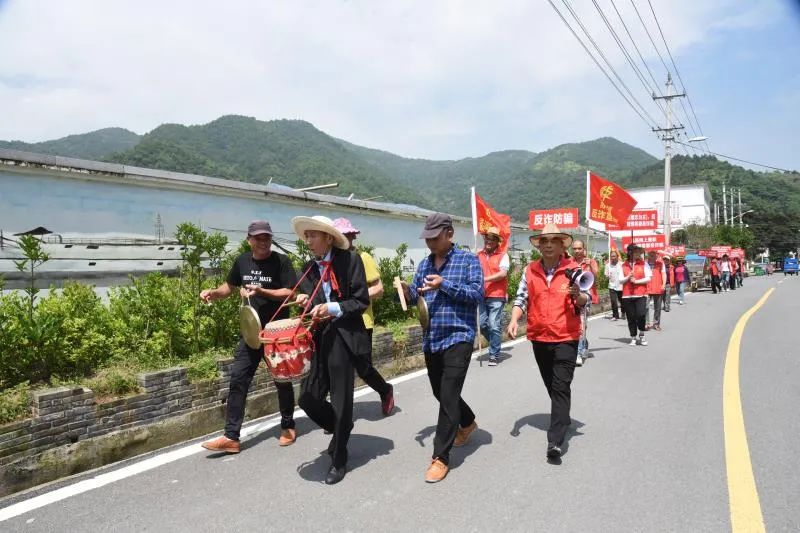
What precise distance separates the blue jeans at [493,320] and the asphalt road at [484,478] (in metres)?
1.84

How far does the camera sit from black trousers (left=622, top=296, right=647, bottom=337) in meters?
9.95

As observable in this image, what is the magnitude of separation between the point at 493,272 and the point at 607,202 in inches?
263

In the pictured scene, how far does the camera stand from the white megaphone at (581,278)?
4.54 m

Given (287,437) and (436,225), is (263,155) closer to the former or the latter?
(287,437)

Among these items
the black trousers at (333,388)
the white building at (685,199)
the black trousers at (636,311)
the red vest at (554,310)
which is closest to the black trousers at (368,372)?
the black trousers at (333,388)

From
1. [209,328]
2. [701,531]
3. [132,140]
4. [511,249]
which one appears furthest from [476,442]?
[132,140]

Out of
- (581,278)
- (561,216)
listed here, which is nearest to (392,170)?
(561,216)

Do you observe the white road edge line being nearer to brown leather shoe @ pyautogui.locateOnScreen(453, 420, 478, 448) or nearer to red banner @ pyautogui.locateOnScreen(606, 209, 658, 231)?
brown leather shoe @ pyautogui.locateOnScreen(453, 420, 478, 448)

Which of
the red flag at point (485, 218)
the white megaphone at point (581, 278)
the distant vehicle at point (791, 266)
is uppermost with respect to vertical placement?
the red flag at point (485, 218)

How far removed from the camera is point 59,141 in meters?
110

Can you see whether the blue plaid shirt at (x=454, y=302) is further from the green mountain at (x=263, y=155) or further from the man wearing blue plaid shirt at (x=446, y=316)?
the green mountain at (x=263, y=155)

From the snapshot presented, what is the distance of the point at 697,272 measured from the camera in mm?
30625

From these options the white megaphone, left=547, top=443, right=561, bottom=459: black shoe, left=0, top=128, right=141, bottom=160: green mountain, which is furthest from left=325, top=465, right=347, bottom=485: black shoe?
left=0, top=128, right=141, bottom=160: green mountain

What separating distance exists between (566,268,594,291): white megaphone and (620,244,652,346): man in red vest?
5.74m
